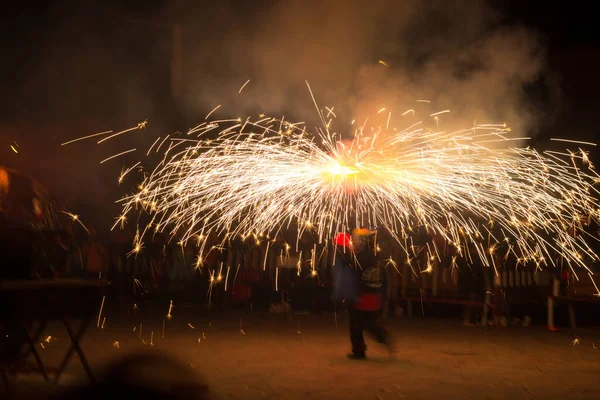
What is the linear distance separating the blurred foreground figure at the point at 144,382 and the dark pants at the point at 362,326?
576 centimetres

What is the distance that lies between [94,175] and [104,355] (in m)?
7.36

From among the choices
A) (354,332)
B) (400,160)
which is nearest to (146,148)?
(400,160)

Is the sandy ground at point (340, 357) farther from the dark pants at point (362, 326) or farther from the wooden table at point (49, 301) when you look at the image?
the wooden table at point (49, 301)

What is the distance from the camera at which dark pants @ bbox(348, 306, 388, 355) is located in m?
8.39

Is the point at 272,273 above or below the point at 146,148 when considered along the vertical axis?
below

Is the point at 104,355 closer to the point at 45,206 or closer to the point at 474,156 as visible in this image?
the point at 45,206

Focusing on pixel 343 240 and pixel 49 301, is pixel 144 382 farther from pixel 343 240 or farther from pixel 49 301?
pixel 343 240

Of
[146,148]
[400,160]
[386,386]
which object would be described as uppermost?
[146,148]

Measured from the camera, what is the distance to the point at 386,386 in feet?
22.3

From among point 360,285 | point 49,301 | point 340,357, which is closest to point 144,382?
point 49,301

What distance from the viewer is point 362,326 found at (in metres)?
8.45

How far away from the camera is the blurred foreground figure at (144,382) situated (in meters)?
2.51

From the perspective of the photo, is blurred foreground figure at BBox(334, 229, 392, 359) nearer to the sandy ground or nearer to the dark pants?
the dark pants

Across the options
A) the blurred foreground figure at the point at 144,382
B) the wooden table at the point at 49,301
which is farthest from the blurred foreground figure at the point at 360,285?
the blurred foreground figure at the point at 144,382
